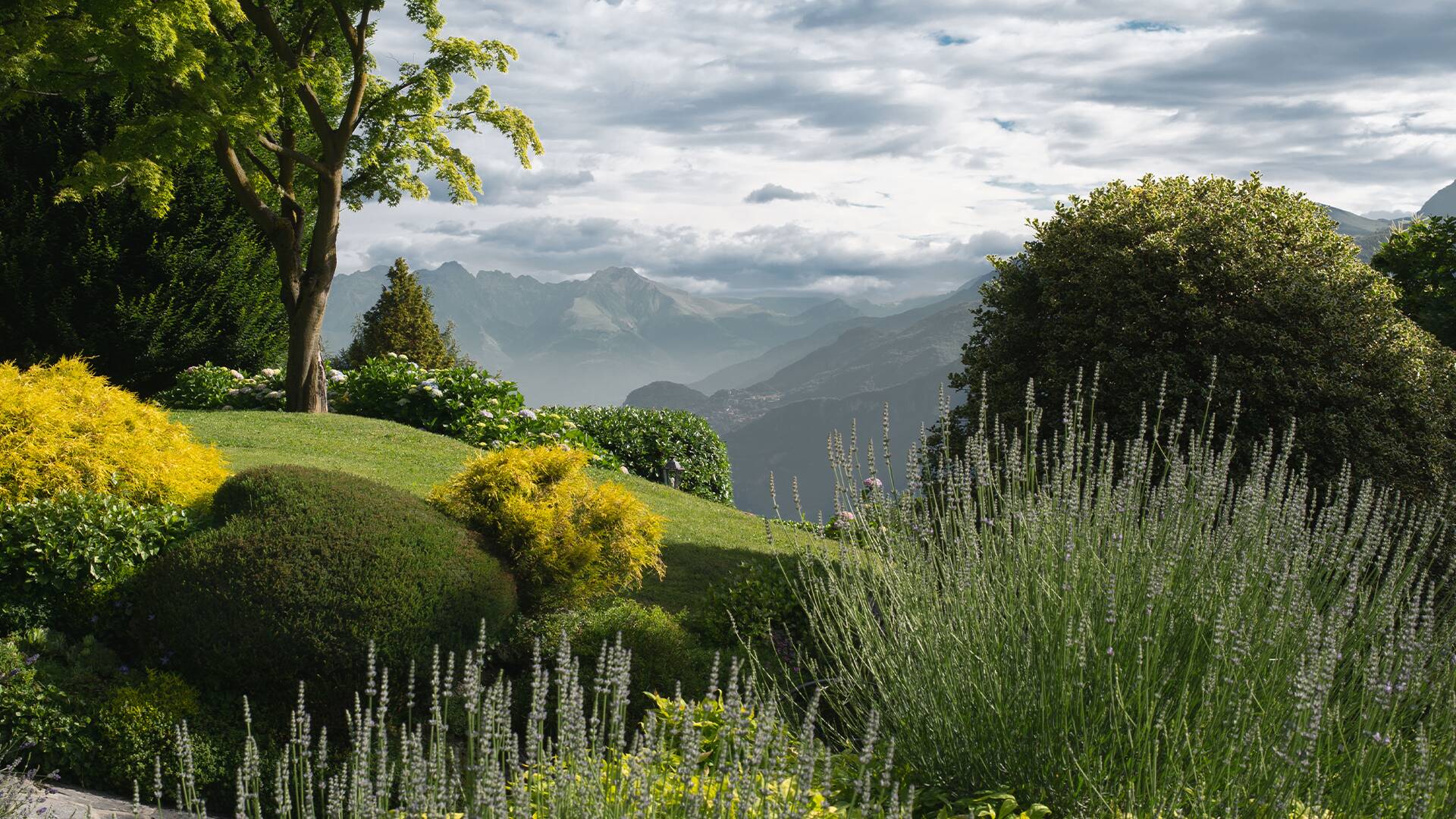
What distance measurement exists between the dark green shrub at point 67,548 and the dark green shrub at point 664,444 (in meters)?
8.63

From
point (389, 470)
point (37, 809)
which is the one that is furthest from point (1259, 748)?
point (389, 470)

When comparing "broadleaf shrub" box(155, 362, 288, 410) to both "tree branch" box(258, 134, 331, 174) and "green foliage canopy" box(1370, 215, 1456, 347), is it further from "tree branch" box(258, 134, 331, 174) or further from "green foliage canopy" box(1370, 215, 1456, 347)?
"green foliage canopy" box(1370, 215, 1456, 347)

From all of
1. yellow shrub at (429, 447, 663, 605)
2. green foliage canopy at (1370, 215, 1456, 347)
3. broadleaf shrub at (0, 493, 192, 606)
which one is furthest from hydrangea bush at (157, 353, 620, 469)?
green foliage canopy at (1370, 215, 1456, 347)

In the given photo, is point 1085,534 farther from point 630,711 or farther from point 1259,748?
point 630,711

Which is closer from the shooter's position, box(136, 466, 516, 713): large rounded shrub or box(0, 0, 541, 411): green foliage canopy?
box(136, 466, 516, 713): large rounded shrub

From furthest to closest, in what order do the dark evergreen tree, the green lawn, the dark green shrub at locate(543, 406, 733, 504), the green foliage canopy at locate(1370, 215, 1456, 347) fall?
1. the dark evergreen tree
2. the dark green shrub at locate(543, 406, 733, 504)
3. the green foliage canopy at locate(1370, 215, 1456, 347)
4. the green lawn

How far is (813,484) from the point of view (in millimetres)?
164125

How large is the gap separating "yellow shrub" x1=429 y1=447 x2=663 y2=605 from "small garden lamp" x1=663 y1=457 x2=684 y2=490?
7637mm

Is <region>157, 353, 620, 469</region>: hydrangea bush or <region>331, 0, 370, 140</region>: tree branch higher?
<region>331, 0, 370, 140</region>: tree branch

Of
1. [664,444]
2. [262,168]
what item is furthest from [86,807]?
[262,168]

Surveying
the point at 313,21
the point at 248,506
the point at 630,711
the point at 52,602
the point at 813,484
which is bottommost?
the point at 813,484

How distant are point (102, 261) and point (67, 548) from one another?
474 inches

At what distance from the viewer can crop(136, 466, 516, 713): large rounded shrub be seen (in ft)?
16.7

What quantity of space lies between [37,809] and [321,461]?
6.41 meters
